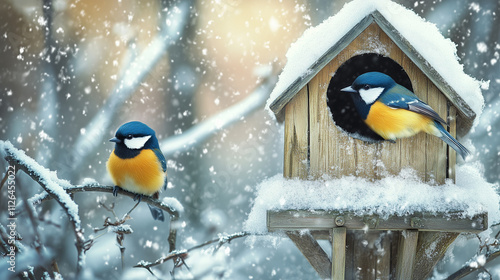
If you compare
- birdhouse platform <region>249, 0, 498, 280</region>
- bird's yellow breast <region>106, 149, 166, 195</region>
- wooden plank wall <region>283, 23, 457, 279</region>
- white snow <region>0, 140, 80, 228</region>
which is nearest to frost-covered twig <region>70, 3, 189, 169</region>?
bird's yellow breast <region>106, 149, 166, 195</region>

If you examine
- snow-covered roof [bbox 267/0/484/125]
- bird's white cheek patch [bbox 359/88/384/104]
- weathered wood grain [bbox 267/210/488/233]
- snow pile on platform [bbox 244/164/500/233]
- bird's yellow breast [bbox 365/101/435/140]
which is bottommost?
weathered wood grain [bbox 267/210/488/233]

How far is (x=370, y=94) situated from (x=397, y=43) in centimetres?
28

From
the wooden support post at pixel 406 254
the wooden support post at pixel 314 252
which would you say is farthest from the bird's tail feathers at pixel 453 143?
the wooden support post at pixel 314 252

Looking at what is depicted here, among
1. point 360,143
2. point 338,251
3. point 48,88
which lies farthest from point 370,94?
point 48,88

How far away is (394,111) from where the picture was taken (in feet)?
8.67

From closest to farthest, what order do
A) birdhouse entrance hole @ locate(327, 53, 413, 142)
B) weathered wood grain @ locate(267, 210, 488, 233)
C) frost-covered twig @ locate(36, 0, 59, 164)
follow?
weathered wood grain @ locate(267, 210, 488, 233)
birdhouse entrance hole @ locate(327, 53, 413, 142)
frost-covered twig @ locate(36, 0, 59, 164)

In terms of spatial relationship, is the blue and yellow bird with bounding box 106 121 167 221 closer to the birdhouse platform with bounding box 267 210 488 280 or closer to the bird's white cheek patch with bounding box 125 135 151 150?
the bird's white cheek patch with bounding box 125 135 151 150

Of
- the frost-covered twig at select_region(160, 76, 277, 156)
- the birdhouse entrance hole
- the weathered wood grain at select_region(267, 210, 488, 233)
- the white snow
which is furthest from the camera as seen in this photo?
the frost-covered twig at select_region(160, 76, 277, 156)

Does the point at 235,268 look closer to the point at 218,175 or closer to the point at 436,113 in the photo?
the point at 218,175

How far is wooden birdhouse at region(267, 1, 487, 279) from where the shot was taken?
2.56 metres

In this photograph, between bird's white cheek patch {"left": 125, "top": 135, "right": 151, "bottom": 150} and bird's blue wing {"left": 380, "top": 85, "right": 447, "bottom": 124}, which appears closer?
bird's blue wing {"left": 380, "top": 85, "right": 447, "bottom": 124}

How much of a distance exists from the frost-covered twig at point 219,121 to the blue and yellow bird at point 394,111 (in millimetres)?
3191

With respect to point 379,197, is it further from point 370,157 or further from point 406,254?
point 406,254

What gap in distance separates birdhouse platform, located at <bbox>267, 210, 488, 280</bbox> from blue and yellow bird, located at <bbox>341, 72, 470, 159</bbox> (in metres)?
0.37
